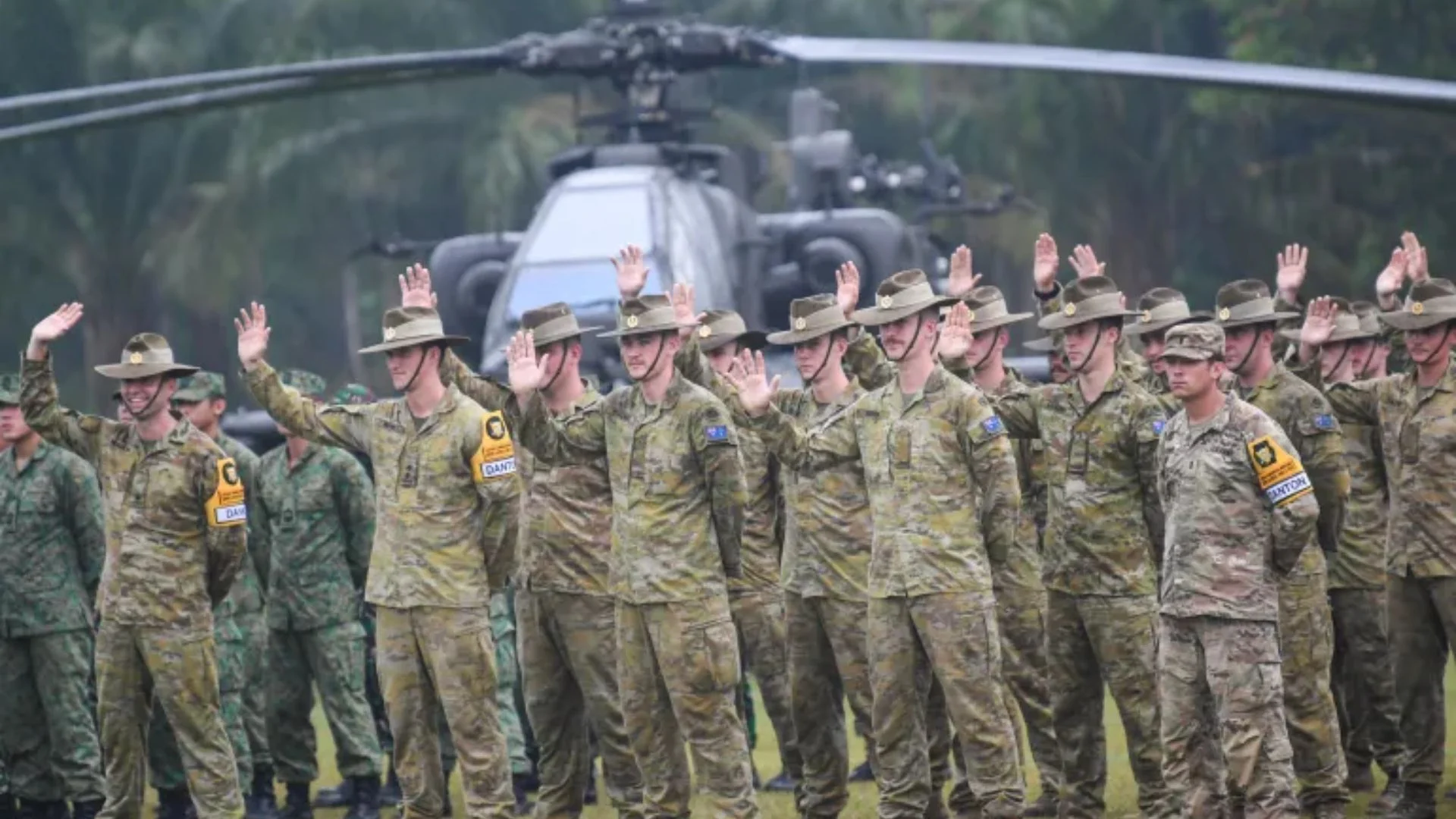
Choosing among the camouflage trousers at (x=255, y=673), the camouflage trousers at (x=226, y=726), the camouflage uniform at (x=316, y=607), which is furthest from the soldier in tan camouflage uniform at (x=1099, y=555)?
the camouflage trousers at (x=255, y=673)

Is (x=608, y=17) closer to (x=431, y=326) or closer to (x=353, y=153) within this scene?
(x=431, y=326)

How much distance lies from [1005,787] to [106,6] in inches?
1138


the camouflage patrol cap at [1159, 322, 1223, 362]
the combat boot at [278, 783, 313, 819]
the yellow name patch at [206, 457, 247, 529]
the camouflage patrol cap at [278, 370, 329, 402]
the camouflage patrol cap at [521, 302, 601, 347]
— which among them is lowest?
the combat boot at [278, 783, 313, 819]

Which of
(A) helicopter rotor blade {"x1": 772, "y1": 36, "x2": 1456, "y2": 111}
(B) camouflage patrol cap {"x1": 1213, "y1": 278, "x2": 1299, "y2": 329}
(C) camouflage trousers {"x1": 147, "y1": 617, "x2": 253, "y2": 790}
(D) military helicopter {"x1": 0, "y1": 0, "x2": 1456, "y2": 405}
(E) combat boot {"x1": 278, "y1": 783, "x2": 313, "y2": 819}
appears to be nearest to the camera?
(B) camouflage patrol cap {"x1": 1213, "y1": 278, "x2": 1299, "y2": 329}

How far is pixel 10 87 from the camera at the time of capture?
34.2 metres

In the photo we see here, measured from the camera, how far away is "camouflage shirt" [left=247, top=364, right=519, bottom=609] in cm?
903

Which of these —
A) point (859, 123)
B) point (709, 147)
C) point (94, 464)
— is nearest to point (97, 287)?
point (859, 123)

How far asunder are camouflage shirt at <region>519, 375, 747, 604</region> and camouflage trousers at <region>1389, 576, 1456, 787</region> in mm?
2791

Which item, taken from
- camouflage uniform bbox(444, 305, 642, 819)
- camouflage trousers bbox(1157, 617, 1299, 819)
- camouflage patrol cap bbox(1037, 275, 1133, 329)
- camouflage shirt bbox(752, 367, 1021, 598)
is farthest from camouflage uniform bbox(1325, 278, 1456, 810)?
camouflage uniform bbox(444, 305, 642, 819)

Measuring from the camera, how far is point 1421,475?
9.82m

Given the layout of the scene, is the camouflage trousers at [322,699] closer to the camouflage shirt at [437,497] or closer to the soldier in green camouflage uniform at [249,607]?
the soldier in green camouflage uniform at [249,607]

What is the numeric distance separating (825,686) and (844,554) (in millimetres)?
526

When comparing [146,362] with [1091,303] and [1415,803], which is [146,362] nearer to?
[1091,303]

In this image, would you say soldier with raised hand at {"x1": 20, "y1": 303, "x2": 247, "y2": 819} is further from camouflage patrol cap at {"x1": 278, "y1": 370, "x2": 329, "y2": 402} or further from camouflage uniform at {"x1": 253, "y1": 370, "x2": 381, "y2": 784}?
camouflage patrol cap at {"x1": 278, "y1": 370, "x2": 329, "y2": 402}
